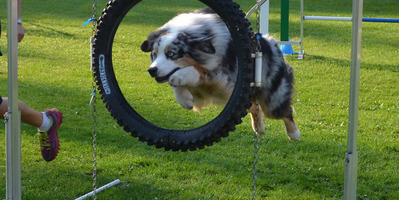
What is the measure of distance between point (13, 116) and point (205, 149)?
2.32 meters

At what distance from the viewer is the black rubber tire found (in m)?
2.97

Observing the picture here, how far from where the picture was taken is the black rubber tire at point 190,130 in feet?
9.74

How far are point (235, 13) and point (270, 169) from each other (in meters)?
2.13

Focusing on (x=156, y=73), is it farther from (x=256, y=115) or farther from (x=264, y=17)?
(x=264, y=17)

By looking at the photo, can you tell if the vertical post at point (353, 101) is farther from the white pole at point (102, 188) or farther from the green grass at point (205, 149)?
the white pole at point (102, 188)

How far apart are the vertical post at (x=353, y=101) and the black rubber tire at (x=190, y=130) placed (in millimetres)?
548

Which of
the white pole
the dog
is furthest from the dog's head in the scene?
the white pole

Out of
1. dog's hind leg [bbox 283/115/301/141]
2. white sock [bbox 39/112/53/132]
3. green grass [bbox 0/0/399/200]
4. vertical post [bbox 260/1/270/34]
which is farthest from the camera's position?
vertical post [bbox 260/1/270/34]

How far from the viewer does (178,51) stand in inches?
124

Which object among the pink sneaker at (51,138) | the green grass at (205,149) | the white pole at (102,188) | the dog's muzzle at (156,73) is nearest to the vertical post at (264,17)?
the green grass at (205,149)

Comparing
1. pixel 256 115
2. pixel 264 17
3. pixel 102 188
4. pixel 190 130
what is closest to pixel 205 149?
pixel 102 188

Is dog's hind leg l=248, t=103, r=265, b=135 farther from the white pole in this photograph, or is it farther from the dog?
the white pole

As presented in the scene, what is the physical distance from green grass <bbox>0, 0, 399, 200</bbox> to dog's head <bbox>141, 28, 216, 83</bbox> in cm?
137

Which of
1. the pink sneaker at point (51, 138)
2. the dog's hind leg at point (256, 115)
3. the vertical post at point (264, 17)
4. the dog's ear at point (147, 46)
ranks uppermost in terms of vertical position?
the dog's ear at point (147, 46)
